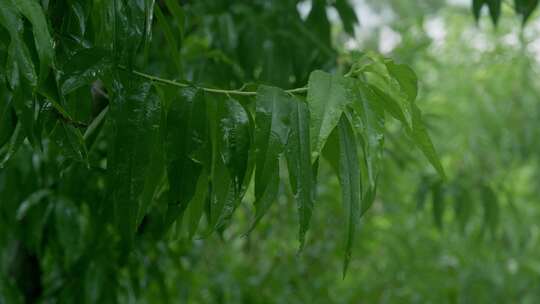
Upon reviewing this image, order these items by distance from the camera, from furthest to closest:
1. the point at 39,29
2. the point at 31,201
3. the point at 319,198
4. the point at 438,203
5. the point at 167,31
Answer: the point at 319,198 < the point at 438,203 < the point at 31,201 < the point at 167,31 < the point at 39,29

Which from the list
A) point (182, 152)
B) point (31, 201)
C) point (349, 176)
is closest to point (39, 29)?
point (182, 152)

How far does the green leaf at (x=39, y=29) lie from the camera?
2.15ft

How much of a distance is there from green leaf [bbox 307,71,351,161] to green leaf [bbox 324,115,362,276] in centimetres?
3

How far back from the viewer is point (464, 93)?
3141 millimetres

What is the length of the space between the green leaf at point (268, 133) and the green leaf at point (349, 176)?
53 millimetres

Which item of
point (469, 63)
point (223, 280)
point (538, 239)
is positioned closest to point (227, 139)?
point (223, 280)

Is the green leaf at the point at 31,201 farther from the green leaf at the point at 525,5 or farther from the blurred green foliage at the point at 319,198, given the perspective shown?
the green leaf at the point at 525,5

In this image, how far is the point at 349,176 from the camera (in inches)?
28.9

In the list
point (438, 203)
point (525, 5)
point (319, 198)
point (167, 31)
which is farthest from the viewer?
point (319, 198)

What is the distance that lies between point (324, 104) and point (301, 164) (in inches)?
2.2

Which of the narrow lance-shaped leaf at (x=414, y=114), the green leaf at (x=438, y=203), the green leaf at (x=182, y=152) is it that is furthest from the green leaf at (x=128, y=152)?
the green leaf at (x=438, y=203)

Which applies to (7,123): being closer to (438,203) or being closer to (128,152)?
(128,152)

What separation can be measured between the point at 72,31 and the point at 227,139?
18cm

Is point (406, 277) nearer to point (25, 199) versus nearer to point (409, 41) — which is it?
point (409, 41)
